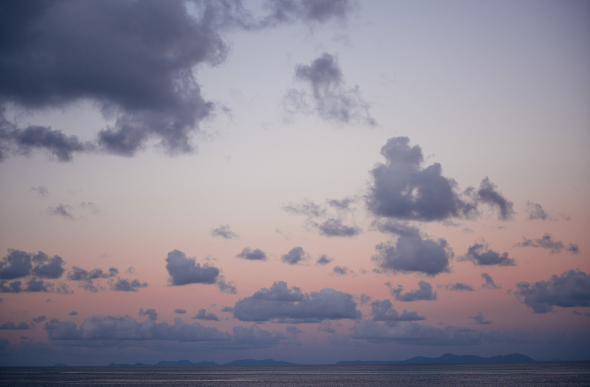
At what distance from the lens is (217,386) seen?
176750mm

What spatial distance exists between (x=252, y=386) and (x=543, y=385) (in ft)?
332

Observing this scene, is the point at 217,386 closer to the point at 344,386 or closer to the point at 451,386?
the point at 344,386

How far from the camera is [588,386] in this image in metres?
146

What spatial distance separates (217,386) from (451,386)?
85.3 metres

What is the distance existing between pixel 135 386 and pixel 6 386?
52.3 meters

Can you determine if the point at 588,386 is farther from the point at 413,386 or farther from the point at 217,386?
the point at 217,386

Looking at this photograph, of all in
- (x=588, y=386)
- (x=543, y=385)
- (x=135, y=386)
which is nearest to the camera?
(x=588, y=386)

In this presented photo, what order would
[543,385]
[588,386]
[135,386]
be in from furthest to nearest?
[135,386]
[543,385]
[588,386]

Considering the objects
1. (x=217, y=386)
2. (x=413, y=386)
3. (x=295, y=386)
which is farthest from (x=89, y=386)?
(x=413, y=386)

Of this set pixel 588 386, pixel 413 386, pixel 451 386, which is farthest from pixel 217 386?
pixel 588 386

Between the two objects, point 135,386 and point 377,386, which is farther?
point 135,386

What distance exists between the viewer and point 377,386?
525ft

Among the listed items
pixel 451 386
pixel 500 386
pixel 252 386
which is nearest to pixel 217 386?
pixel 252 386

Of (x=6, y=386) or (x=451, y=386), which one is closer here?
(x=451, y=386)
